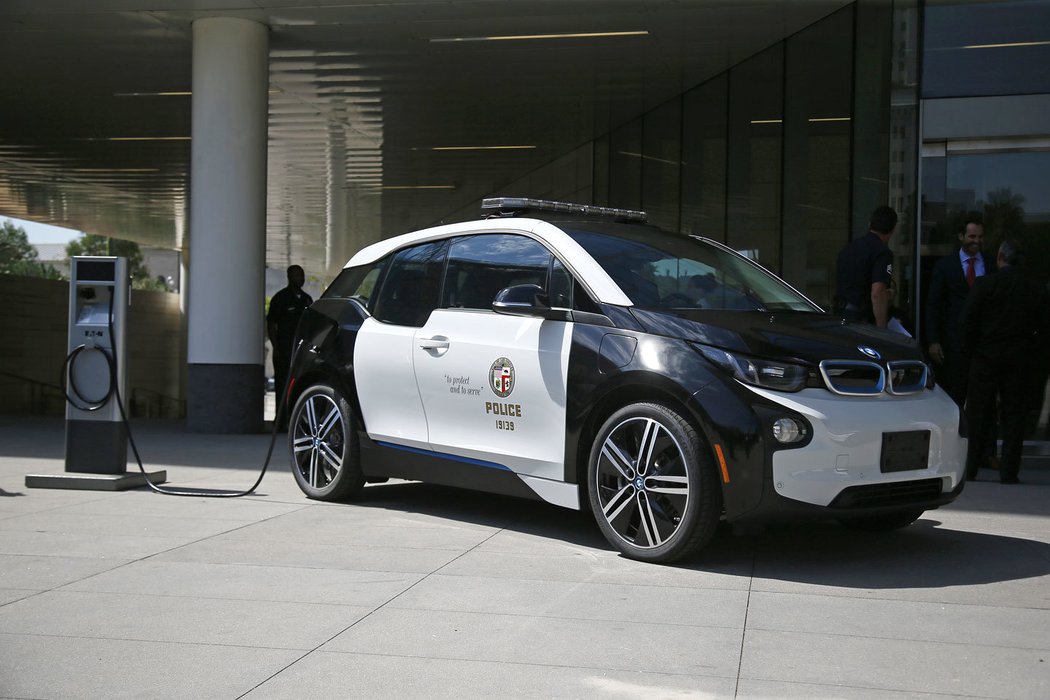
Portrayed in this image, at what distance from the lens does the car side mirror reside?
595 centimetres

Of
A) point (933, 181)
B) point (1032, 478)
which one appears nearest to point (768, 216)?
point (933, 181)

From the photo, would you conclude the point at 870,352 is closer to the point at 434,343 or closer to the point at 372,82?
the point at 434,343

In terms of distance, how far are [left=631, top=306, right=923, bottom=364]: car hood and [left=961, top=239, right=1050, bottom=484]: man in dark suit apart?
3336mm

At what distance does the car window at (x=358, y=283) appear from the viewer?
738cm

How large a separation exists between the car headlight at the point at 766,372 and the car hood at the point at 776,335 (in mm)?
37

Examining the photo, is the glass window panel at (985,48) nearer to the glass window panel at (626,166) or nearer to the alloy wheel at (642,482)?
the alloy wheel at (642,482)

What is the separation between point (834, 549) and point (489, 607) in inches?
85.3

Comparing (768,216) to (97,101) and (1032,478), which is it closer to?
(1032,478)

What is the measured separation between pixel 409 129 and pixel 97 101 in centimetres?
524

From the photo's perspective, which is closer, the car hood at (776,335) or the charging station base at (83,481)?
the car hood at (776,335)

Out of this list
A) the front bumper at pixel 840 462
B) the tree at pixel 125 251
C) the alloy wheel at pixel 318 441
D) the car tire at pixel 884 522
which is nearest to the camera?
the front bumper at pixel 840 462

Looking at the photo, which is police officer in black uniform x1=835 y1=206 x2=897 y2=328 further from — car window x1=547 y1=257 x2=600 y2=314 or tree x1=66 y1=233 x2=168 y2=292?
tree x1=66 y1=233 x2=168 y2=292

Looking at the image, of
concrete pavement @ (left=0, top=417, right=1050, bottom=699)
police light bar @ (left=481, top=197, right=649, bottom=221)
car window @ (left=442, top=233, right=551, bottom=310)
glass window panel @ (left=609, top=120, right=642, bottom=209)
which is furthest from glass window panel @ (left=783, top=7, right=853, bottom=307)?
car window @ (left=442, top=233, right=551, bottom=310)

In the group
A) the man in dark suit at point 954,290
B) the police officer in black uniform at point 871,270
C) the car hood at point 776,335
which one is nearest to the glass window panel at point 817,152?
the man in dark suit at point 954,290
